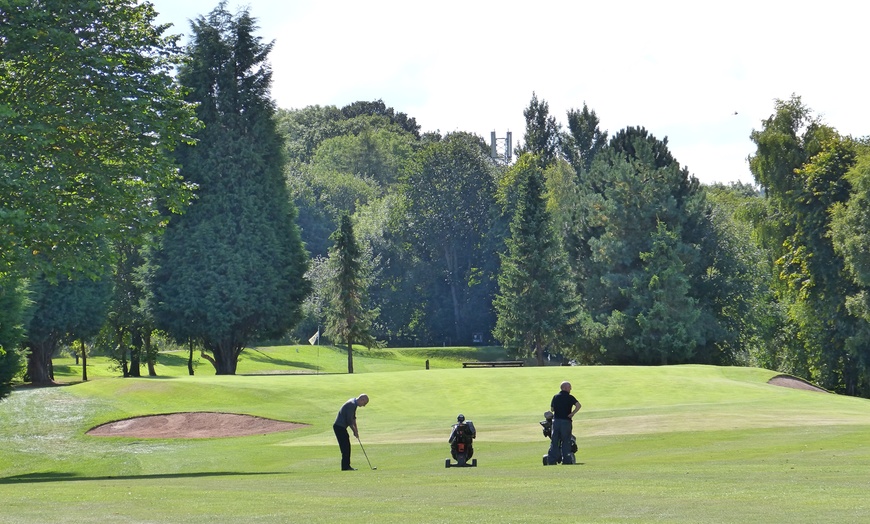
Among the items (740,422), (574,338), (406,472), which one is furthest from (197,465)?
(574,338)

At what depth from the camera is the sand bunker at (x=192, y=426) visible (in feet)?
139

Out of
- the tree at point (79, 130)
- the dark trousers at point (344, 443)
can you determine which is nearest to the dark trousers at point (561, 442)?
the dark trousers at point (344, 443)

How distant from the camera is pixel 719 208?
91.4m

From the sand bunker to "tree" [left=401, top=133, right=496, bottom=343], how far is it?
75.7 m

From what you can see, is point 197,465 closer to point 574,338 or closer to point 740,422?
point 740,422

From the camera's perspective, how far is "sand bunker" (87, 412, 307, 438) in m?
42.5

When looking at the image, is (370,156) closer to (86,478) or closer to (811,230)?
(811,230)

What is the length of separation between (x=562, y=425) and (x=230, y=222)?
5529cm

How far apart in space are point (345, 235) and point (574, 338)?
1940cm

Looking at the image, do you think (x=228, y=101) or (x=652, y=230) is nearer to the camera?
(x=228, y=101)

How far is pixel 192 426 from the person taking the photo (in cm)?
4356

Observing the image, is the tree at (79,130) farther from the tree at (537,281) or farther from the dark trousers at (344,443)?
the tree at (537,281)

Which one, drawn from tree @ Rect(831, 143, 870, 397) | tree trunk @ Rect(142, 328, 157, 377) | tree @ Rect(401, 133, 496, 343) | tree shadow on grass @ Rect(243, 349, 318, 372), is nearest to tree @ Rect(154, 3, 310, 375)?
tree trunk @ Rect(142, 328, 157, 377)

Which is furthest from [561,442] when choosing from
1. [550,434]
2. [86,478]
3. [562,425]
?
[86,478]
